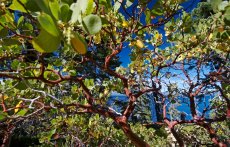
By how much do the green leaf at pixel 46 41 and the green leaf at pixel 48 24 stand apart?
0.04 ft

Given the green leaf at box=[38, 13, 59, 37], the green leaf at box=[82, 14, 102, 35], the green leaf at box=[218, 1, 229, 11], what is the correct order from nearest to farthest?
1. the green leaf at box=[38, 13, 59, 37]
2. the green leaf at box=[82, 14, 102, 35]
3. the green leaf at box=[218, 1, 229, 11]

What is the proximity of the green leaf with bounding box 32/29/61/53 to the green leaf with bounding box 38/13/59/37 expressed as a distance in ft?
0.04

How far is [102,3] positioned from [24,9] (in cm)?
63

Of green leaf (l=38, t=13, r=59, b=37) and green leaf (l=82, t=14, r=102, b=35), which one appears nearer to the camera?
green leaf (l=38, t=13, r=59, b=37)

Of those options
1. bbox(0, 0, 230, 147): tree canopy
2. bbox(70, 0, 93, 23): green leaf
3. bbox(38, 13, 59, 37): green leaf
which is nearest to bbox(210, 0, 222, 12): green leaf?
bbox(0, 0, 230, 147): tree canopy

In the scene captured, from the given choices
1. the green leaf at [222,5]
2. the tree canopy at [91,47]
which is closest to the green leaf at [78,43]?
the tree canopy at [91,47]

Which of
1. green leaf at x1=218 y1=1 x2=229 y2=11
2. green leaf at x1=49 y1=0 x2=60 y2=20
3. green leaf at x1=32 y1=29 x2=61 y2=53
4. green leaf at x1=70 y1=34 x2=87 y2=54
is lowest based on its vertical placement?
green leaf at x1=32 y1=29 x2=61 y2=53

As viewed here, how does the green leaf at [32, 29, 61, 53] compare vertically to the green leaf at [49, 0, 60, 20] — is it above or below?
below

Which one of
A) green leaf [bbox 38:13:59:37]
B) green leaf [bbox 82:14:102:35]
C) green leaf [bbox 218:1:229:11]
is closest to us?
green leaf [bbox 38:13:59:37]

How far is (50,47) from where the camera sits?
455 millimetres

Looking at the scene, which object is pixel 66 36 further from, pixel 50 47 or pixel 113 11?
pixel 113 11

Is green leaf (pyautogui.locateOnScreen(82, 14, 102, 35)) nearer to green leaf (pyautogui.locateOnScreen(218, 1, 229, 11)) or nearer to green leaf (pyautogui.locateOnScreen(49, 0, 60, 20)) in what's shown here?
green leaf (pyautogui.locateOnScreen(49, 0, 60, 20))

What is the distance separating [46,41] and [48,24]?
1.9 inches

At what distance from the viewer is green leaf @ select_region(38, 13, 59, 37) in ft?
1.27
